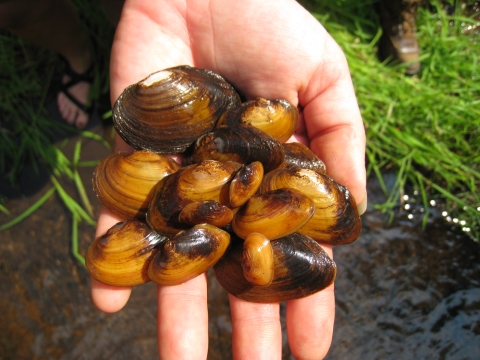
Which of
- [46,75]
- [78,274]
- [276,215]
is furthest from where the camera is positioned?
[46,75]

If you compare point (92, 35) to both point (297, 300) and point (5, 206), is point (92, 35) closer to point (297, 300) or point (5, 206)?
point (5, 206)

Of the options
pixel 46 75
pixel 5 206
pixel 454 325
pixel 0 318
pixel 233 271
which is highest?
pixel 46 75

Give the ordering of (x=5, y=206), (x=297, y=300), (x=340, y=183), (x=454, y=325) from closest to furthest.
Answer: (x=297, y=300) → (x=340, y=183) → (x=454, y=325) → (x=5, y=206)

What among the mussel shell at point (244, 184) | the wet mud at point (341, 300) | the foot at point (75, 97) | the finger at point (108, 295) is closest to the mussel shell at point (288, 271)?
the mussel shell at point (244, 184)

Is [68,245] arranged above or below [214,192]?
below

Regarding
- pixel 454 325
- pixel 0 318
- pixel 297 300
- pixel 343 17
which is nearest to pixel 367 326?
pixel 454 325

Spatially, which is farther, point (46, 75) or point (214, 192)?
point (46, 75)

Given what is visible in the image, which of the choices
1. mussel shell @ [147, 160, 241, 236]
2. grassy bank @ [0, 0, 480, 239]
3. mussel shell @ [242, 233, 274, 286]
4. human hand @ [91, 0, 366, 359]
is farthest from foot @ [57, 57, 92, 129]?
mussel shell @ [242, 233, 274, 286]
